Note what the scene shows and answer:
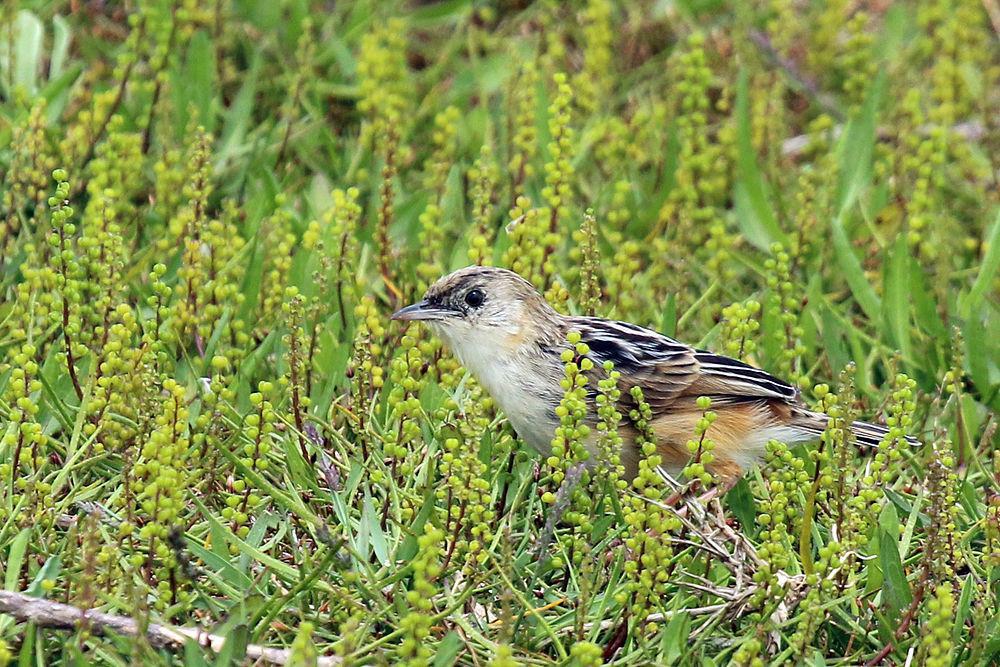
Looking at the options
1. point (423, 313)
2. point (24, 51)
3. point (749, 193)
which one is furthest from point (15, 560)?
point (749, 193)

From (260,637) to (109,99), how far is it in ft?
11.6

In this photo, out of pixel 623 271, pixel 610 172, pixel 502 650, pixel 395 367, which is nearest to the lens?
pixel 502 650

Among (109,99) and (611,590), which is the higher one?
(109,99)

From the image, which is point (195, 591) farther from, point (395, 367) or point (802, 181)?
point (802, 181)

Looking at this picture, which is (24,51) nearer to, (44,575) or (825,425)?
(44,575)

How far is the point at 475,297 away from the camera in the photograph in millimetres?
5652

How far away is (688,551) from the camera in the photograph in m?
5.12

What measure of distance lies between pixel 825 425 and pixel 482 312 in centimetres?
132

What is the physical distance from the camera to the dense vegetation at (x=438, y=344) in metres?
4.62

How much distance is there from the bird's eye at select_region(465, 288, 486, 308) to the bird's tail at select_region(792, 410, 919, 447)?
4.05 ft

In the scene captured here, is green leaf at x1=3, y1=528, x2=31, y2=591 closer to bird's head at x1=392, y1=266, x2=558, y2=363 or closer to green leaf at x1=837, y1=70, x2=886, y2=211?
bird's head at x1=392, y1=266, x2=558, y2=363

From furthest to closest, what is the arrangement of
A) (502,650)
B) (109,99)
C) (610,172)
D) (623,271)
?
(610,172)
(109,99)
(623,271)
(502,650)

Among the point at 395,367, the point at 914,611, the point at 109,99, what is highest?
the point at 109,99

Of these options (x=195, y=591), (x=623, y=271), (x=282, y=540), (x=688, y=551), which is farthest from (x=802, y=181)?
A: (x=195, y=591)
